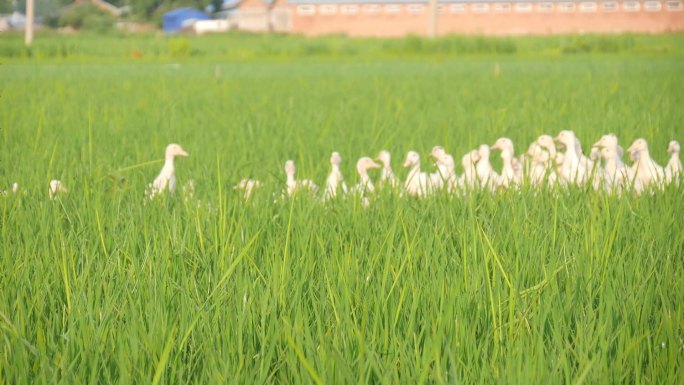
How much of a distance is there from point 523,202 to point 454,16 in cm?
4885

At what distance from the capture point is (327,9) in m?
55.8

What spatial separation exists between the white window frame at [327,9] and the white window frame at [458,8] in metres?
6.44

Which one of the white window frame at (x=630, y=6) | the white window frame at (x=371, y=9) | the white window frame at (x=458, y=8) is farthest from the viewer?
the white window frame at (x=371, y=9)

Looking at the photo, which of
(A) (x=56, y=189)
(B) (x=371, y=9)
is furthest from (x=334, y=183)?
(B) (x=371, y=9)

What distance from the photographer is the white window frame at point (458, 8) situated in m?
51.8

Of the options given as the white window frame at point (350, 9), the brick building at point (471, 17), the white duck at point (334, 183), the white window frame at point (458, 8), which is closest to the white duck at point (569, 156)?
the white duck at point (334, 183)

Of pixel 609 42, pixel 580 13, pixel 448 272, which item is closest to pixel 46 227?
pixel 448 272

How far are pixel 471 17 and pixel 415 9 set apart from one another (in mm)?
4167

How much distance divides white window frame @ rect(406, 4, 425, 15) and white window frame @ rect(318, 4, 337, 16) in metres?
3.77

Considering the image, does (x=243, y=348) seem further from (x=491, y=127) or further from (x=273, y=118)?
(x=273, y=118)

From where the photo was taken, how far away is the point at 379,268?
3338mm

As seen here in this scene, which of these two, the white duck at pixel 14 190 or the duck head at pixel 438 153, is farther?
the duck head at pixel 438 153

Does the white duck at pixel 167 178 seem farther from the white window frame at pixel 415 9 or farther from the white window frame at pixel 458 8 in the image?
the white window frame at pixel 415 9

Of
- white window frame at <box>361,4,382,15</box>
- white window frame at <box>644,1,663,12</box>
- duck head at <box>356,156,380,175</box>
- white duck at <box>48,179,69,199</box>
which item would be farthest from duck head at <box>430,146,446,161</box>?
white window frame at <box>361,4,382,15</box>
